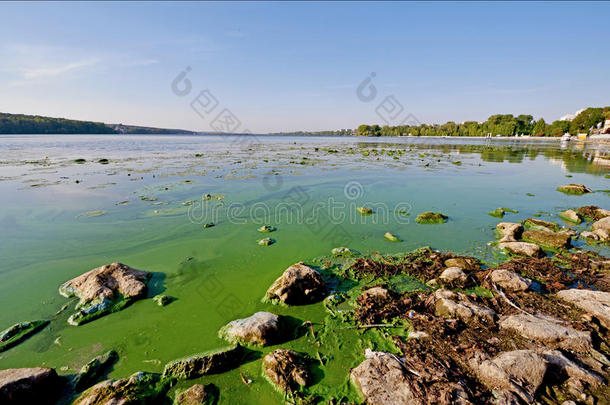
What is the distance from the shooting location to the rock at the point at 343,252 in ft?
22.8

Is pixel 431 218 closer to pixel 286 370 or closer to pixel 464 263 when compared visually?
pixel 464 263

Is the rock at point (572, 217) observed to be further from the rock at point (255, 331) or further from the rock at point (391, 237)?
the rock at point (255, 331)

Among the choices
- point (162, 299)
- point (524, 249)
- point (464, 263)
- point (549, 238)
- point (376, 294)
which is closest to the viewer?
point (376, 294)

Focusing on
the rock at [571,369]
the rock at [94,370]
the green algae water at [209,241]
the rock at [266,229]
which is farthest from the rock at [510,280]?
the rock at [94,370]

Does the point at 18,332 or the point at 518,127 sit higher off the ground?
the point at 518,127

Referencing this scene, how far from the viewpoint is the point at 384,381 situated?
3107mm

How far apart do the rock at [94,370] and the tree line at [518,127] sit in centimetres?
12473

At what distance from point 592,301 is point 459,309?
7.99 feet

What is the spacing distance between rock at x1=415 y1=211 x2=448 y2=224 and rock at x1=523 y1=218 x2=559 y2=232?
8.68 ft

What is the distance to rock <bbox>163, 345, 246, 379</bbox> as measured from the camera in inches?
134

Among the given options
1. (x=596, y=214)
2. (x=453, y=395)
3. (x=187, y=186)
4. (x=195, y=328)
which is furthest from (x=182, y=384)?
(x=596, y=214)

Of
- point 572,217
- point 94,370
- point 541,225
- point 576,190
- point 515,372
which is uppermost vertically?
point 576,190

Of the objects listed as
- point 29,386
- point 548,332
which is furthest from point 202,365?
point 548,332

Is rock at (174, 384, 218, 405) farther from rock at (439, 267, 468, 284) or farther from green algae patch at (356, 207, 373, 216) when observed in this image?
green algae patch at (356, 207, 373, 216)
